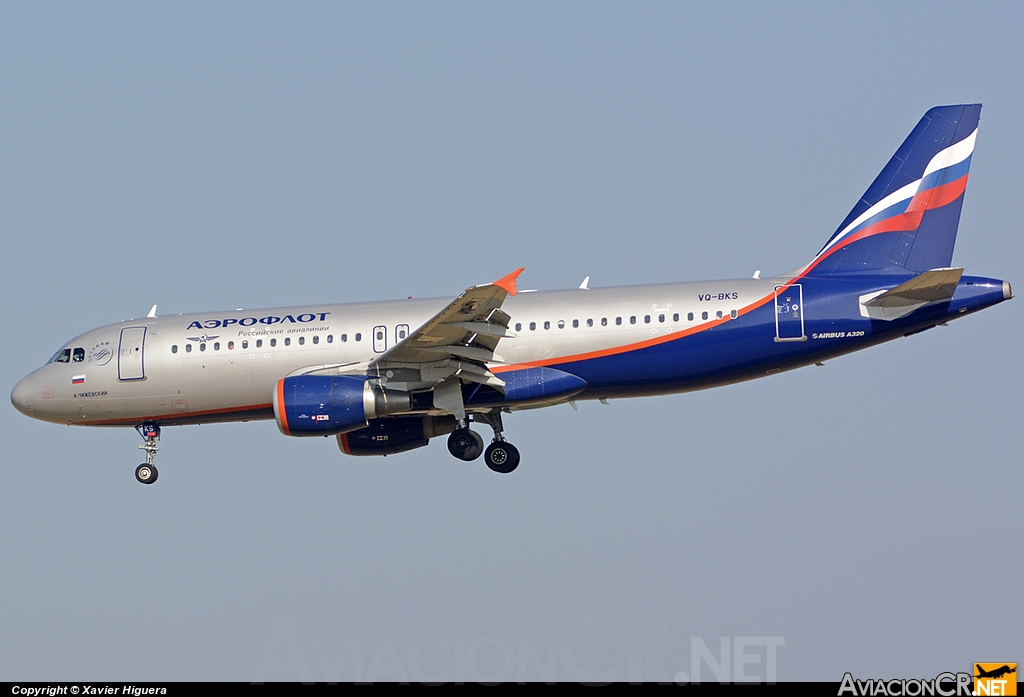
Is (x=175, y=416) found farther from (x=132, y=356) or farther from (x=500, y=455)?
(x=500, y=455)

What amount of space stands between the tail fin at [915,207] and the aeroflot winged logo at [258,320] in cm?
1162

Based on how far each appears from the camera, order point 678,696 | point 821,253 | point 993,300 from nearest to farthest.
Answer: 1. point 678,696
2. point 993,300
3. point 821,253

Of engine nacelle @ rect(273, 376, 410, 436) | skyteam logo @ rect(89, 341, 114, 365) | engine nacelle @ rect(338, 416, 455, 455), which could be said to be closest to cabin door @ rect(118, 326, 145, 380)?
skyteam logo @ rect(89, 341, 114, 365)

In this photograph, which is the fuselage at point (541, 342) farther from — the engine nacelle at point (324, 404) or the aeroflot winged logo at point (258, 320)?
the engine nacelle at point (324, 404)

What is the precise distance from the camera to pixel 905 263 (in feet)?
116

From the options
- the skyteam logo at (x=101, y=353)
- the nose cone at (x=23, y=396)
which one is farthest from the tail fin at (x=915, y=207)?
the nose cone at (x=23, y=396)

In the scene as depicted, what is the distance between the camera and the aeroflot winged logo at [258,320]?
3638 cm

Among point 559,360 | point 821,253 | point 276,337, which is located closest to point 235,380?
point 276,337

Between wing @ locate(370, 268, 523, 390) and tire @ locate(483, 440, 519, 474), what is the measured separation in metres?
2.42

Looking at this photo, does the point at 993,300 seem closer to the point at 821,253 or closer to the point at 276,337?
the point at 821,253

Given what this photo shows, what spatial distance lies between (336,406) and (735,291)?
30.8ft

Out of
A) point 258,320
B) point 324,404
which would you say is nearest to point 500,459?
point 324,404

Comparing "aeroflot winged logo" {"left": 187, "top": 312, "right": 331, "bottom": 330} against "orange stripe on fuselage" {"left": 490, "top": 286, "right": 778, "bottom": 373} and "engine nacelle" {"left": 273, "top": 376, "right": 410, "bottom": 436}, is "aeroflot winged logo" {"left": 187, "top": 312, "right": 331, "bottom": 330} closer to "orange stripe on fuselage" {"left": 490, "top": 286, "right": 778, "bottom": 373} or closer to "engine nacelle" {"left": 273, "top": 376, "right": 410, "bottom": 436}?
"engine nacelle" {"left": 273, "top": 376, "right": 410, "bottom": 436}

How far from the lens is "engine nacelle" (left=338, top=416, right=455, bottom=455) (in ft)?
124
